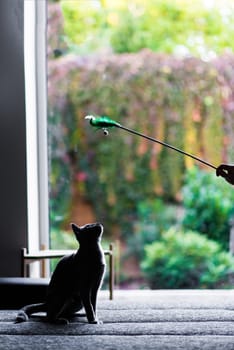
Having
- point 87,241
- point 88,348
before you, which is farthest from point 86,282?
point 88,348

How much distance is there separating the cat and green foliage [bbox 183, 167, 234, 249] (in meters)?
0.78

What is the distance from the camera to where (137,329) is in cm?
147

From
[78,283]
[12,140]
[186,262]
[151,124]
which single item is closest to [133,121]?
[151,124]

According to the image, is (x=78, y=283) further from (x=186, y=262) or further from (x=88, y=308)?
(x=186, y=262)

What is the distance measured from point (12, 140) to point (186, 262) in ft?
2.55

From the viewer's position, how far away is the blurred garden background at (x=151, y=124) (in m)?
2.28

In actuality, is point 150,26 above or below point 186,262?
above

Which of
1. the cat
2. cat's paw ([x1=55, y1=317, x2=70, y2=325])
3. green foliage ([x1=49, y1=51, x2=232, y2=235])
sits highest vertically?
green foliage ([x1=49, y1=51, x2=232, y2=235])

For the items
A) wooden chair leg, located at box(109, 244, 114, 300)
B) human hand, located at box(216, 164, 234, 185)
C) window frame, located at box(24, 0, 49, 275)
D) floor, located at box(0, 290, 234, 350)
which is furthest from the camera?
window frame, located at box(24, 0, 49, 275)

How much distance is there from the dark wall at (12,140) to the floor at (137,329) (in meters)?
0.45

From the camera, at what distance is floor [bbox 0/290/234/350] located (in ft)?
4.37

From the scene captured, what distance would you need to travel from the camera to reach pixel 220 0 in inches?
89.1

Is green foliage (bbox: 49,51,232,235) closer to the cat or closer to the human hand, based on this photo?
the human hand

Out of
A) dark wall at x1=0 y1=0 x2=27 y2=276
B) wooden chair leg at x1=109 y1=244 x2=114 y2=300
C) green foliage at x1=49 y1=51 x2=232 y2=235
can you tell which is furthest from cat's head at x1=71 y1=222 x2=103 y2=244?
green foliage at x1=49 y1=51 x2=232 y2=235
